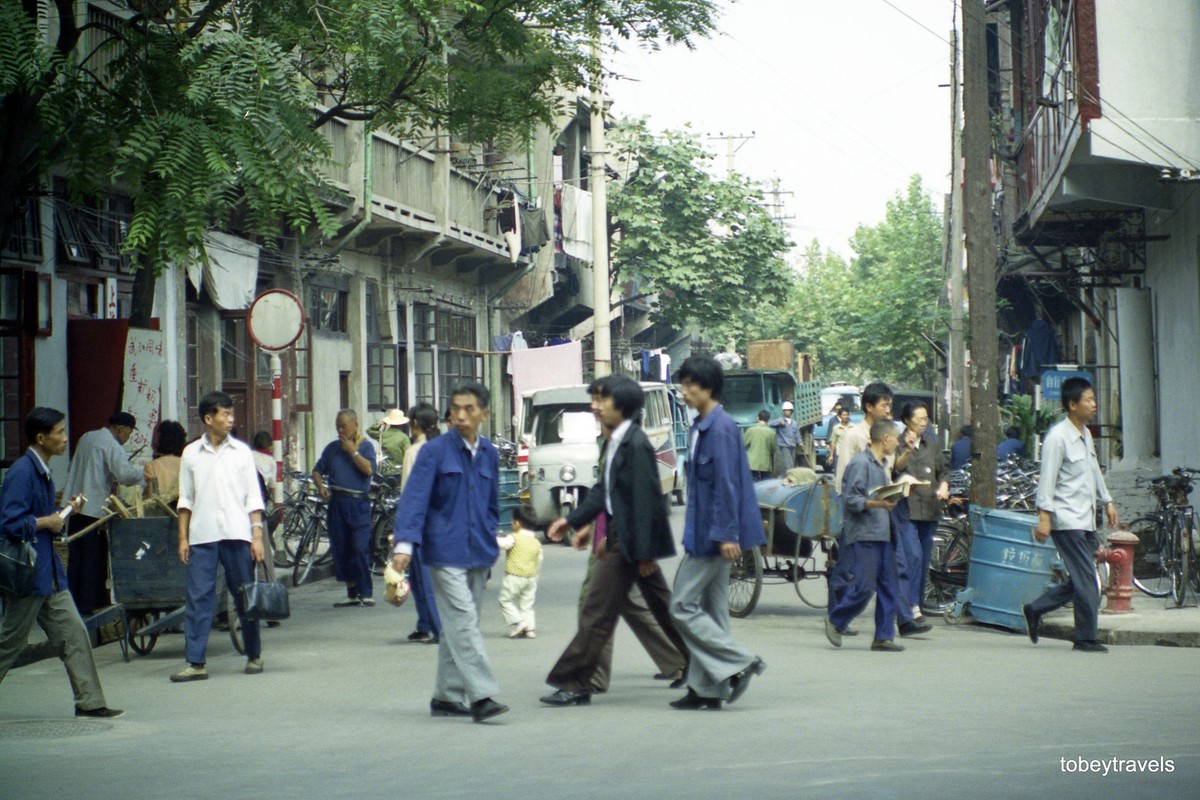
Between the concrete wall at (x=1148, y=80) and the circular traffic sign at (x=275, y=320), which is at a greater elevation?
the concrete wall at (x=1148, y=80)

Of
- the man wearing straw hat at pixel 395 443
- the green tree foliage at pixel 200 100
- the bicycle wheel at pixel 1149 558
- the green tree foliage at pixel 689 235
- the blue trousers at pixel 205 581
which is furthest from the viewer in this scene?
the green tree foliage at pixel 689 235

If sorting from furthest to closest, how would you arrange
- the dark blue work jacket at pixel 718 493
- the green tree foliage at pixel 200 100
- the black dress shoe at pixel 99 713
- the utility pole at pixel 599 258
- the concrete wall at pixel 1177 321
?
the utility pole at pixel 599 258 → the concrete wall at pixel 1177 321 → the green tree foliage at pixel 200 100 → the black dress shoe at pixel 99 713 → the dark blue work jacket at pixel 718 493

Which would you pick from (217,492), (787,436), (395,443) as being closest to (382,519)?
(395,443)

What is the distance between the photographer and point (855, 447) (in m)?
12.9

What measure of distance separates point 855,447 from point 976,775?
249 inches

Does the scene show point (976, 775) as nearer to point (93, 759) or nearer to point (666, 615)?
point (666, 615)

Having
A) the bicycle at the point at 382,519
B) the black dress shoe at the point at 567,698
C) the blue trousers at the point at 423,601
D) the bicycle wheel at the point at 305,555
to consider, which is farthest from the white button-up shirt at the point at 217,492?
the bicycle at the point at 382,519

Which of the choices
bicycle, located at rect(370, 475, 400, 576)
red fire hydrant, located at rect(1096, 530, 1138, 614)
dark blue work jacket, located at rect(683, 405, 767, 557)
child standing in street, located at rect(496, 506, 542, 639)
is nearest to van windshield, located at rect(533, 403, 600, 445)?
bicycle, located at rect(370, 475, 400, 576)

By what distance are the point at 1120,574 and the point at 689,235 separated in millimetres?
35181

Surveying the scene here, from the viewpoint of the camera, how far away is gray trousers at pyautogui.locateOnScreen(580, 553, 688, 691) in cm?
943

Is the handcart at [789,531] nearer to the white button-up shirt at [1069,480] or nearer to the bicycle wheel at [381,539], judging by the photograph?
the white button-up shirt at [1069,480]

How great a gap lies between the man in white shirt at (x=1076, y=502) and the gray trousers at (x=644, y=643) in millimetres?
2947

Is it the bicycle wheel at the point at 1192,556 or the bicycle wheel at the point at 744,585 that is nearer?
the bicycle wheel at the point at 1192,556

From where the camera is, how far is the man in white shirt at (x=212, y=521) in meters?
10.5
